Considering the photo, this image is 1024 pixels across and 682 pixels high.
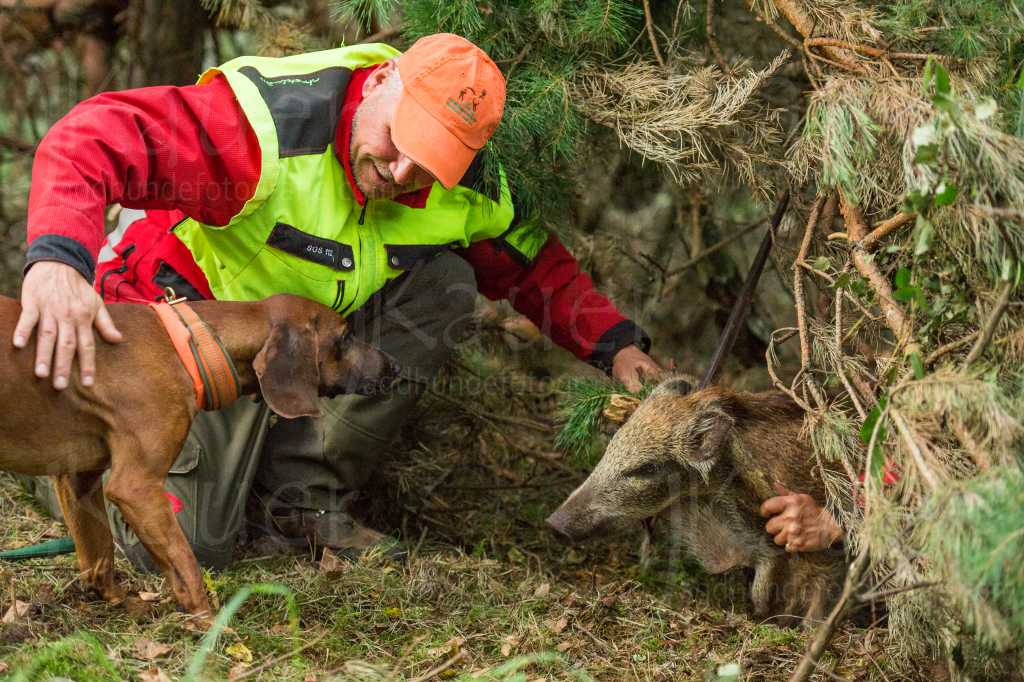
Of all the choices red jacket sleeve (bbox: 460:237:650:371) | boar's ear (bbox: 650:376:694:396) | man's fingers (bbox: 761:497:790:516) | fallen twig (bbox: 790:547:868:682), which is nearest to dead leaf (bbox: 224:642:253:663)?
fallen twig (bbox: 790:547:868:682)

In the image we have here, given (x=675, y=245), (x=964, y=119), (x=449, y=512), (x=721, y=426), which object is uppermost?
(x=964, y=119)

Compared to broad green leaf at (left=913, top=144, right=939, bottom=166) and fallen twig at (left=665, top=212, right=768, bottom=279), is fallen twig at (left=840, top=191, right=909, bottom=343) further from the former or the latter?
fallen twig at (left=665, top=212, right=768, bottom=279)

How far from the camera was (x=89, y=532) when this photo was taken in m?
3.52

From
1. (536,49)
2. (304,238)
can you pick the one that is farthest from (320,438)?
(536,49)

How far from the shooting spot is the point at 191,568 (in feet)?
10.6

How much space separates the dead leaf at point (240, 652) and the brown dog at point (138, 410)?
17 centimetres

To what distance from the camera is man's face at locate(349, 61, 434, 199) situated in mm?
3588

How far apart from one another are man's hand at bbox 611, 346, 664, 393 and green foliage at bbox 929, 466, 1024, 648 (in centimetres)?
197

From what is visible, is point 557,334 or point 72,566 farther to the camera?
point 557,334

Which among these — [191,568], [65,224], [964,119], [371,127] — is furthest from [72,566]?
[964,119]

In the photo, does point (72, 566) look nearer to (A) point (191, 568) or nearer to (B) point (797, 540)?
(A) point (191, 568)

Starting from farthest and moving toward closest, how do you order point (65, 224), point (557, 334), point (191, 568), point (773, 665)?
point (557, 334), point (773, 665), point (191, 568), point (65, 224)

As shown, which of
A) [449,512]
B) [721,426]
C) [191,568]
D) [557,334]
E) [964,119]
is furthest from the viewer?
[449,512]

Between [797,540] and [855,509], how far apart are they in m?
0.54
